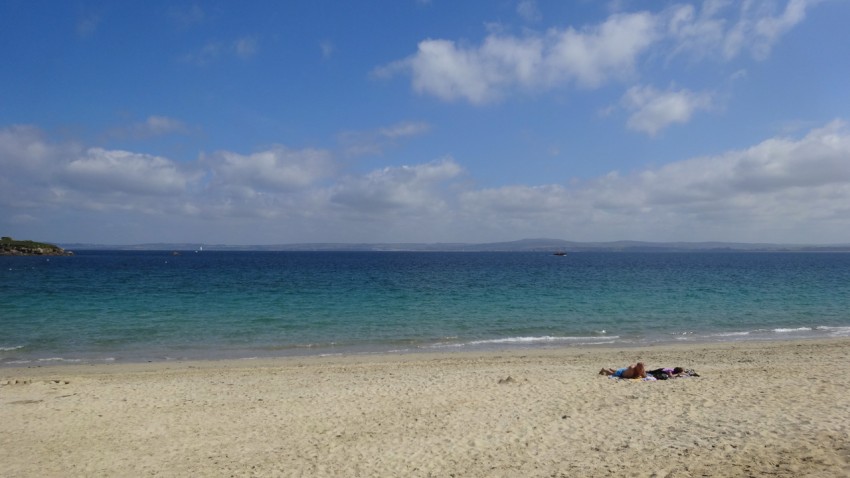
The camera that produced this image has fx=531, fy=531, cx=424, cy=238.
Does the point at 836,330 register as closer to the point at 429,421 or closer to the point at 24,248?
the point at 429,421

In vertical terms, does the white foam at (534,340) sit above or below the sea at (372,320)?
below

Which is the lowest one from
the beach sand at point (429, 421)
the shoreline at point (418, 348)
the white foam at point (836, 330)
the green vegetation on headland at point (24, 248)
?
the shoreline at point (418, 348)

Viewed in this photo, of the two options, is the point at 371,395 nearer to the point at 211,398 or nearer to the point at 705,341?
the point at 211,398

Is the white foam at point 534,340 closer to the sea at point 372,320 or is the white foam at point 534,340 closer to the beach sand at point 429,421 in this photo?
the sea at point 372,320

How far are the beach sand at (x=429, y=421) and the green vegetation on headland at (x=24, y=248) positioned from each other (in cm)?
15090

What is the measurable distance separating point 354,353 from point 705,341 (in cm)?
1473

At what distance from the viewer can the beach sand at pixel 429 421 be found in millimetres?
8328

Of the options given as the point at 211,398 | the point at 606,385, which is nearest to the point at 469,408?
the point at 606,385

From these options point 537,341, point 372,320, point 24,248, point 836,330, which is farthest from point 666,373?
point 24,248

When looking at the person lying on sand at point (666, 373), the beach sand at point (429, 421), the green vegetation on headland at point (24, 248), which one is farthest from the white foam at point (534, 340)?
the green vegetation on headland at point (24, 248)

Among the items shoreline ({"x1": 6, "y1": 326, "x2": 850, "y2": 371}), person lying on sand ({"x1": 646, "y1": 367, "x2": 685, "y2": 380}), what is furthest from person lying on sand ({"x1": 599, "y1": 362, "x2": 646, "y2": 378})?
shoreline ({"x1": 6, "y1": 326, "x2": 850, "y2": 371})

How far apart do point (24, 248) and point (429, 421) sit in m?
165

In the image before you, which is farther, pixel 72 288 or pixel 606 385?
pixel 72 288

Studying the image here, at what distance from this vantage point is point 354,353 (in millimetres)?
20219
